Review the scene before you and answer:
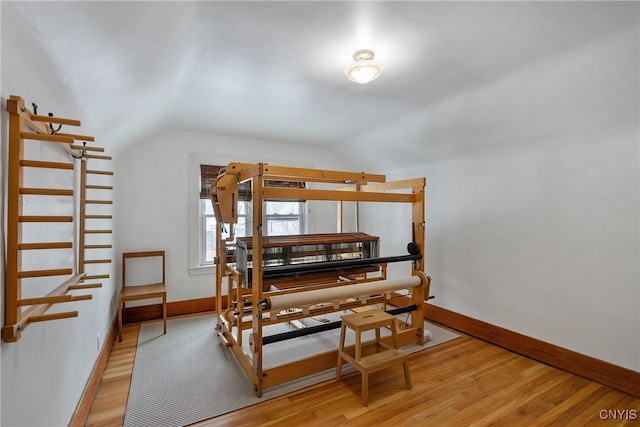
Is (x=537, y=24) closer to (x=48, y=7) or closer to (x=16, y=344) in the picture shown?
(x=48, y=7)

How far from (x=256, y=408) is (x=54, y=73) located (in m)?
2.23

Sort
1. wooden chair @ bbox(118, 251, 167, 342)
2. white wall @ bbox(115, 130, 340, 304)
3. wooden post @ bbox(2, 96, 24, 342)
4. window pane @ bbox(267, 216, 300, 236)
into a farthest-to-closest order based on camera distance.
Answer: window pane @ bbox(267, 216, 300, 236), white wall @ bbox(115, 130, 340, 304), wooden chair @ bbox(118, 251, 167, 342), wooden post @ bbox(2, 96, 24, 342)

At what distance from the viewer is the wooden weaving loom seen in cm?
220

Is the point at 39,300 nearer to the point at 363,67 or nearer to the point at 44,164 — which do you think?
the point at 44,164

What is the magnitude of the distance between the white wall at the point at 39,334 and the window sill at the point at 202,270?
203 cm

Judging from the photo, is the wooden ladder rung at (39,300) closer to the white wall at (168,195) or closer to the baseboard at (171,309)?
the white wall at (168,195)

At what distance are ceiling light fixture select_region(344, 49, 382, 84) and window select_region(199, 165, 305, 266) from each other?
222 cm

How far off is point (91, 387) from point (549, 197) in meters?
3.97

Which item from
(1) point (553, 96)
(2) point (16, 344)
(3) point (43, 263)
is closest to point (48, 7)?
(3) point (43, 263)

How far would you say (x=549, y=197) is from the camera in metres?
2.68

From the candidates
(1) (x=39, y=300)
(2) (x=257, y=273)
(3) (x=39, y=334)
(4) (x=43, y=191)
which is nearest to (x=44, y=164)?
(4) (x=43, y=191)

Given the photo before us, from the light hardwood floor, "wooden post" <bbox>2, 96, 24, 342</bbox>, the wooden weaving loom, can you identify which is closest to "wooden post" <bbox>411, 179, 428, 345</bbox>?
the wooden weaving loom

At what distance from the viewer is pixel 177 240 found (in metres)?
3.86

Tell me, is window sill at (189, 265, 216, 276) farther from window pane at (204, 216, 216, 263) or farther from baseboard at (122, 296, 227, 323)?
baseboard at (122, 296, 227, 323)
